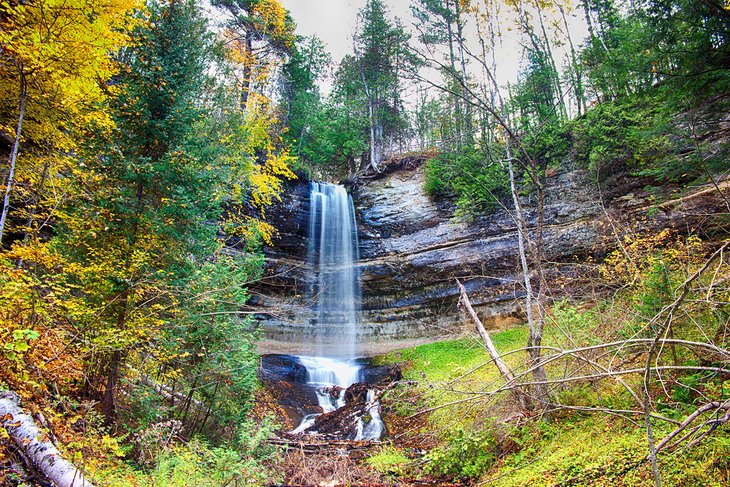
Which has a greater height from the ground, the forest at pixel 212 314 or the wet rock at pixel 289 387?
the forest at pixel 212 314

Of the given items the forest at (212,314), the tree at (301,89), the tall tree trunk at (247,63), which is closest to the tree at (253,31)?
the tall tree trunk at (247,63)

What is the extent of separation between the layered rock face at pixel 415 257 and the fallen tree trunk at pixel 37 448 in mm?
12413

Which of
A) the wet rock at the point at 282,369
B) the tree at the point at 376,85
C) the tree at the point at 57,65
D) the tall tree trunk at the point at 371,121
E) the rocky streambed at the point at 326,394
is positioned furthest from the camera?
the tree at the point at 376,85

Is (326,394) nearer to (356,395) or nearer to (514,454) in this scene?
(356,395)

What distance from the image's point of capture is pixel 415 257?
18.9m

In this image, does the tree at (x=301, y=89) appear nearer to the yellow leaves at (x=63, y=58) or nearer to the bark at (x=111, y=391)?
the yellow leaves at (x=63, y=58)

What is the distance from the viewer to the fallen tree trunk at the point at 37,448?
3287 millimetres

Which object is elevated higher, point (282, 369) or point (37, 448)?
point (37, 448)

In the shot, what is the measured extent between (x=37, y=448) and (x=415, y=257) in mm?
16527

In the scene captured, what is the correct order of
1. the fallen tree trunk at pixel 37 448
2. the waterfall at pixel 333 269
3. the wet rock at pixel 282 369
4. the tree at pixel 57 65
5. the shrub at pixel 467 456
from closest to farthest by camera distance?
the fallen tree trunk at pixel 37 448, the shrub at pixel 467 456, the tree at pixel 57 65, the wet rock at pixel 282 369, the waterfall at pixel 333 269

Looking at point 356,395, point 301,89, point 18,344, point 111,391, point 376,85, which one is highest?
point 376,85

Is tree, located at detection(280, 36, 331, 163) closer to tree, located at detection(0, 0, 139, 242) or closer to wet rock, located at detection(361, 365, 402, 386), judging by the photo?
wet rock, located at detection(361, 365, 402, 386)

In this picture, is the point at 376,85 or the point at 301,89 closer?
the point at 301,89

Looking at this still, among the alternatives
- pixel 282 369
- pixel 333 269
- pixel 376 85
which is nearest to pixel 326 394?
A: pixel 282 369
